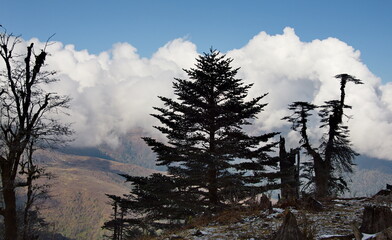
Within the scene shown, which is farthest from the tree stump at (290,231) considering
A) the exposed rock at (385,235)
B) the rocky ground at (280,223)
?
the exposed rock at (385,235)

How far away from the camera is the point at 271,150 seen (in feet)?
69.1

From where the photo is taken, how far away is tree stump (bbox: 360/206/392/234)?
632 cm

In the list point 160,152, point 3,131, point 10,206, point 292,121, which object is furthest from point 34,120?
point 292,121

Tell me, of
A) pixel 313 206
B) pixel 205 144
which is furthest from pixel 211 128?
pixel 313 206

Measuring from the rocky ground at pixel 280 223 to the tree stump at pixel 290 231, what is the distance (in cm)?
44

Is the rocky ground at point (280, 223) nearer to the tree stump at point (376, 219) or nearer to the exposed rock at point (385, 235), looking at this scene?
the tree stump at point (376, 219)

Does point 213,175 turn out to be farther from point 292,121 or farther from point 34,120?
point 292,121

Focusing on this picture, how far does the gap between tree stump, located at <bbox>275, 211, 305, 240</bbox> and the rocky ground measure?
0.44 m

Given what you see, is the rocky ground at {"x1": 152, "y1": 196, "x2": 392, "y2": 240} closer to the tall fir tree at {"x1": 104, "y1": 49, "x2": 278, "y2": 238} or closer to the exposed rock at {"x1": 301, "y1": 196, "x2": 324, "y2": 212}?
the exposed rock at {"x1": 301, "y1": 196, "x2": 324, "y2": 212}

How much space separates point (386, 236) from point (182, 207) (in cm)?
1415

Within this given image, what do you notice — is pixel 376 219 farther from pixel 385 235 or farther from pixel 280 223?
pixel 280 223

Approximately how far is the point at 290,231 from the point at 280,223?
2.88 metres

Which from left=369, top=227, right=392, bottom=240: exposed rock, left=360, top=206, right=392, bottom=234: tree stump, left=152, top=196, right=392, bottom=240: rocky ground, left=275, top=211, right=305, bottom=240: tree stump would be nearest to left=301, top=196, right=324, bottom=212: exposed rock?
left=152, top=196, right=392, bottom=240: rocky ground

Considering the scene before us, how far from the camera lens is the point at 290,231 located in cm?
616
